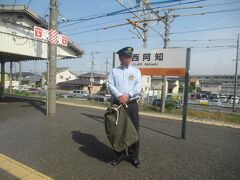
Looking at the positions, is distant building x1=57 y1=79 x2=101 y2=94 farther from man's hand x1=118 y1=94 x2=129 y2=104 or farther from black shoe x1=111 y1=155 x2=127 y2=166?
man's hand x1=118 y1=94 x2=129 y2=104

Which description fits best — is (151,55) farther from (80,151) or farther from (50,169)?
(50,169)

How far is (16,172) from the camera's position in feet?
10.8

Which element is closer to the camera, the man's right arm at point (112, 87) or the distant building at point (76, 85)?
the man's right arm at point (112, 87)

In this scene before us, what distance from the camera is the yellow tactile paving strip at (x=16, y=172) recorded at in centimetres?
312

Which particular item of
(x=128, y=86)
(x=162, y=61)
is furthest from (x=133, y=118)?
(x=162, y=61)

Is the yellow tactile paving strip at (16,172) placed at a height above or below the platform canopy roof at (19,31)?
below

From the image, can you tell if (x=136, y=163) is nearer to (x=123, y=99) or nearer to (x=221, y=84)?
(x=123, y=99)

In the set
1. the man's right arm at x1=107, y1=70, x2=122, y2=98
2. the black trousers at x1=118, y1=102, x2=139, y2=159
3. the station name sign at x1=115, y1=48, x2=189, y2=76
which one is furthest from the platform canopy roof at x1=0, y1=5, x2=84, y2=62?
the black trousers at x1=118, y1=102, x2=139, y2=159

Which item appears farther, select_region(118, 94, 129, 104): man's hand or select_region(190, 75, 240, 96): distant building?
select_region(190, 75, 240, 96): distant building

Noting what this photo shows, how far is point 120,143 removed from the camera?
3.39 metres

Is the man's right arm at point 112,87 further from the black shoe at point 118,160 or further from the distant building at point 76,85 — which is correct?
the distant building at point 76,85

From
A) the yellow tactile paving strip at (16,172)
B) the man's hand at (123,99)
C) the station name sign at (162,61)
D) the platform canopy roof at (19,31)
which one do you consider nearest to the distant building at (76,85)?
the platform canopy roof at (19,31)

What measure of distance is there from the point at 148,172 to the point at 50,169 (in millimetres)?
1465

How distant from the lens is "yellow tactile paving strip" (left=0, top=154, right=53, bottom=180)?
3.12 metres
